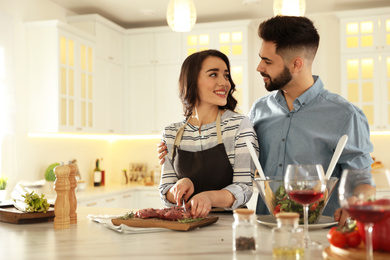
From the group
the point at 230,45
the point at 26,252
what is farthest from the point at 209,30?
the point at 26,252

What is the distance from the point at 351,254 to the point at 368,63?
452cm

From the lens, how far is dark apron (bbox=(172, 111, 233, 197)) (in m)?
2.15

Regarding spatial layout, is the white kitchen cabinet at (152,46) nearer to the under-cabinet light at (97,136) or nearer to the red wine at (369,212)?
the under-cabinet light at (97,136)

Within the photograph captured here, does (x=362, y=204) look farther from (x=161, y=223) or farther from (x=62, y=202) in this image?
(x=62, y=202)

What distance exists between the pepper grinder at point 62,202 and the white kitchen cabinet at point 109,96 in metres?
3.70

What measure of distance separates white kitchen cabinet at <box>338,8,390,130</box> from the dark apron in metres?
3.49

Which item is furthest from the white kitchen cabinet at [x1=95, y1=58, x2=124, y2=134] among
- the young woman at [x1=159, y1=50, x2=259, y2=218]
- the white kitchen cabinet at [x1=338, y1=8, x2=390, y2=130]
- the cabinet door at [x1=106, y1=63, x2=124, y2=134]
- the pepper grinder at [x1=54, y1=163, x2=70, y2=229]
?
the pepper grinder at [x1=54, y1=163, x2=70, y2=229]

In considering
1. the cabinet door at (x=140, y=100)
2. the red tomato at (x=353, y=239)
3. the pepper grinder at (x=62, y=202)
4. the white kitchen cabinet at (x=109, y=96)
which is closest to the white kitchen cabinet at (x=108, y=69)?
the white kitchen cabinet at (x=109, y=96)

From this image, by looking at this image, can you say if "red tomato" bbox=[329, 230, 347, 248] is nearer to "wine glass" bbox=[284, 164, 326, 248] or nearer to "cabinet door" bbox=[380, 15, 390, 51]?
"wine glass" bbox=[284, 164, 326, 248]

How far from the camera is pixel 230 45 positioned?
18.6 feet

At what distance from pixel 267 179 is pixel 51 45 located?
3.58m

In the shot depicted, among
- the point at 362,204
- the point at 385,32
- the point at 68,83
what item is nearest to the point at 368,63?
the point at 385,32

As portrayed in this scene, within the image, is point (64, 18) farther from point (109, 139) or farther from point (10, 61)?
point (109, 139)

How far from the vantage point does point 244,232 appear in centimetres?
132
